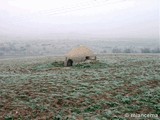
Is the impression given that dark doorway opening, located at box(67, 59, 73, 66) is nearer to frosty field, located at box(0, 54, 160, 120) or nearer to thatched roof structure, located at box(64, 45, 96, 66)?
thatched roof structure, located at box(64, 45, 96, 66)

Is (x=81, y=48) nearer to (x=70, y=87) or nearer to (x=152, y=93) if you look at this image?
(x=70, y=87)

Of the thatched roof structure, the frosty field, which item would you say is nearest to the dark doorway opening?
the thatched roof structure

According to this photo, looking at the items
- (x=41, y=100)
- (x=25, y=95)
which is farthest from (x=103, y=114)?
(x=25, y=95)

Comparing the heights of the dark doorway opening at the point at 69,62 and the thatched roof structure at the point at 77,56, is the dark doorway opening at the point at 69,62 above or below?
below

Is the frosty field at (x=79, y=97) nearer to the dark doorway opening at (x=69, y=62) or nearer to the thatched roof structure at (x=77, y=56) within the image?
the thatched roof structure at (x=77, y=56)

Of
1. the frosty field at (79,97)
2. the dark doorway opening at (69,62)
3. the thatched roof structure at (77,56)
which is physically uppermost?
the thatched roof structure at (77,56)

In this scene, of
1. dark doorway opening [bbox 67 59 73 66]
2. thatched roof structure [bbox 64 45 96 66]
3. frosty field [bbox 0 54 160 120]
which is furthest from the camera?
dark doorway opening [bbox 67 59 73 66]

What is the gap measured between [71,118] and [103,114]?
3.81ft

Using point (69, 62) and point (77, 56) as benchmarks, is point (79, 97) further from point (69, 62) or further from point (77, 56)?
point (69, 62)

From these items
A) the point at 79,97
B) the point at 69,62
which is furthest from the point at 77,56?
the point at 79,97

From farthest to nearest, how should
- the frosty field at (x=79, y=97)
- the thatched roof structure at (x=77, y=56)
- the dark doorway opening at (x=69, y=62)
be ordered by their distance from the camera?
1. the dark doorway opening at (x=69, y=62)
2. the thatched roof structure at (x=77, y=56)
3. the frosty field at (x=79, y=97)

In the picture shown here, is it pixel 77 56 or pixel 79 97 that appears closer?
pixel 79 97

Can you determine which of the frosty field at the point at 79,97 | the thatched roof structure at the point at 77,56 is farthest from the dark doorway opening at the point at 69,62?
the frosty field at the point at 79,97

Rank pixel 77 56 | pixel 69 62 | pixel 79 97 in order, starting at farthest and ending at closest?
1. pixel 69 62
2. pixel 77 56
3. pixel 79 97
